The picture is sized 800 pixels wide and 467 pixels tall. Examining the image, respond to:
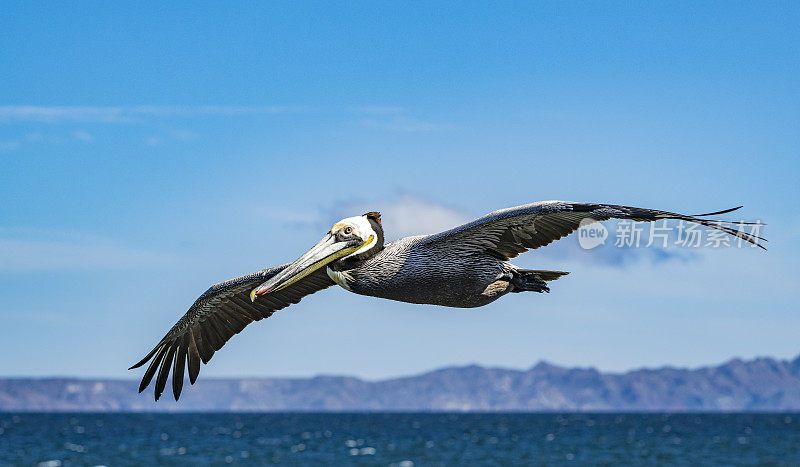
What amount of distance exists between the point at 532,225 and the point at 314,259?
216 cm

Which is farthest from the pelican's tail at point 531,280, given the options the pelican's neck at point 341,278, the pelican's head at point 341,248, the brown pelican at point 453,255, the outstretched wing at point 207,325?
the outstretched wing at point 207,325

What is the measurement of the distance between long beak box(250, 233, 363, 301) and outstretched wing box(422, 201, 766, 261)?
0.82m

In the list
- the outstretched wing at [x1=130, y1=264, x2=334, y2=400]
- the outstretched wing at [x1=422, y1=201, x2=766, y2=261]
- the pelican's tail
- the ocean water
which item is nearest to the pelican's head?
the outstretched wing at [x1=422, y1=201, x2=766, y2=261]

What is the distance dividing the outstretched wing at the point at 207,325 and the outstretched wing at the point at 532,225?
2.97 m

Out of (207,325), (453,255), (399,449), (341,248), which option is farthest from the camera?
(399,449)

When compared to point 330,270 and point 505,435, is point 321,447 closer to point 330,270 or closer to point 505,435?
point 505,435

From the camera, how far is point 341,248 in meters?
7.84

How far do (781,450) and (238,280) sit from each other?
97.9 meters

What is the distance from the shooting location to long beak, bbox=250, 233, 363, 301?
7.62 meters

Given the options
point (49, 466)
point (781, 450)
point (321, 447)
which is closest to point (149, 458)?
point (49, 466)

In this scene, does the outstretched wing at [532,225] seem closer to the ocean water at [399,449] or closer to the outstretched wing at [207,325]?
the outstretched wing at [207,325]

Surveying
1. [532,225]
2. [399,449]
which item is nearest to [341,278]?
[532,225]

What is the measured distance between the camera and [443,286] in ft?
26.8

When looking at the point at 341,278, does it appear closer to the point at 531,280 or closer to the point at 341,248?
the point at 341,248
